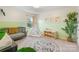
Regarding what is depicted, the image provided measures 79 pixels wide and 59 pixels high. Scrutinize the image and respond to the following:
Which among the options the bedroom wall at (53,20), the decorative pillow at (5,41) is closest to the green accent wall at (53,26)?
the bedroom wall at (53,20)

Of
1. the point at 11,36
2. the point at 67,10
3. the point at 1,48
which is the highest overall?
the point at 67,10

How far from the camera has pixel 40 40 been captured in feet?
4.88

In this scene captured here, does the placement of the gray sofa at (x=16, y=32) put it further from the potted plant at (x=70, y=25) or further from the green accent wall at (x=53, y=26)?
the potted plant at (x=70, y=25)

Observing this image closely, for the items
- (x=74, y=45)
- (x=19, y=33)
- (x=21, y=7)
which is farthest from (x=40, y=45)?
(x=21, y=7)

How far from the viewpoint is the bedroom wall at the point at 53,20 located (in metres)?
1.46

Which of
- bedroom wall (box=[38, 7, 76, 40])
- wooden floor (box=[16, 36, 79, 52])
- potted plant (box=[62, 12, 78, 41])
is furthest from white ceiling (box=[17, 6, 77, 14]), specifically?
wooden floor (box=[16, 36, 79, 52])

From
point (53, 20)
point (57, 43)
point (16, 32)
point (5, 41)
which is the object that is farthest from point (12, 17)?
A: point (57, 43)

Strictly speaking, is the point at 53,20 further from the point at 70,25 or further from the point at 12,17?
the point at 12,17

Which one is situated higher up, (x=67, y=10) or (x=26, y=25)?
(x=67, y=10)

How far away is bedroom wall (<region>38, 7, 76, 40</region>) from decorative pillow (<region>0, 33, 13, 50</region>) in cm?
38

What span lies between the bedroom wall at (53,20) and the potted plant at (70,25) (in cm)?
4
